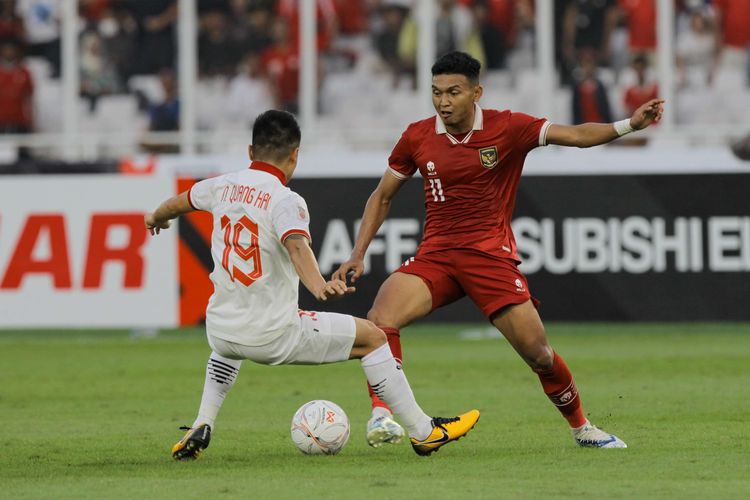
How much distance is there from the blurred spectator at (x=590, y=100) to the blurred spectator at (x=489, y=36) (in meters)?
1.50

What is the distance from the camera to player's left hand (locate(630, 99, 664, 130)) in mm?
7738

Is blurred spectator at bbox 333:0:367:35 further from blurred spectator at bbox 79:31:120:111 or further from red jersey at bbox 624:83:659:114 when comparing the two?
red jersey at bbox 624:83:659:114

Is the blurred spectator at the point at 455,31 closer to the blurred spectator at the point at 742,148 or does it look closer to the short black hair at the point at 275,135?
the blurred spectator at the point at 742,148

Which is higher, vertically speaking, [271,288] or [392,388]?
[271,288]

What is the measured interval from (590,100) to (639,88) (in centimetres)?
78

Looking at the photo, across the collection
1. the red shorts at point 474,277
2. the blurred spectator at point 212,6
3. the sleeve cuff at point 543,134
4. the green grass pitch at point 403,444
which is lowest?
the green grass pitch at point 403,444

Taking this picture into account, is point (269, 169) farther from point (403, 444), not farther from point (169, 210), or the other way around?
point (403, 444)

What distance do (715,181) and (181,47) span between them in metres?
6.88

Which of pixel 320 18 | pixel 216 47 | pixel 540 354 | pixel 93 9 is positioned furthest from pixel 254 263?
pixel 93 9

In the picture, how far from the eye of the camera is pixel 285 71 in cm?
2028

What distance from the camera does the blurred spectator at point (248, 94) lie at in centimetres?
2044

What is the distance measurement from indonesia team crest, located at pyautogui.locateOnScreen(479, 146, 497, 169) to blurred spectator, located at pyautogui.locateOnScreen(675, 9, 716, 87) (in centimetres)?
1219

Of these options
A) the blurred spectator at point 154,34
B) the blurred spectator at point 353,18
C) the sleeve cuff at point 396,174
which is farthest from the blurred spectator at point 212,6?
the sleeve cuff at point 396,174

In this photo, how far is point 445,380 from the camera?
12203 mm
